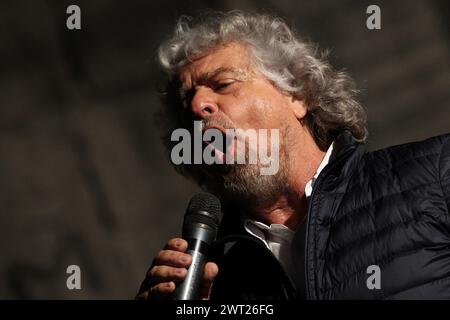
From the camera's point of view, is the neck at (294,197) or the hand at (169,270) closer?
the hand at (169,270)

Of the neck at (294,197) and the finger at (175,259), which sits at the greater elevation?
the neck at (294,197)

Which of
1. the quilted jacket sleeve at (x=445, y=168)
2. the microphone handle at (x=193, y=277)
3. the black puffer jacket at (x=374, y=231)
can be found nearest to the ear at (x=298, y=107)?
the black puffer jacket at (x=374, y=231)

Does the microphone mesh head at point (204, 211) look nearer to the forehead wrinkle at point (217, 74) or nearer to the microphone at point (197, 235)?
the microphone at point (197, 235)

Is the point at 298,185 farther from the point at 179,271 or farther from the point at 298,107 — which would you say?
the point at 179,271

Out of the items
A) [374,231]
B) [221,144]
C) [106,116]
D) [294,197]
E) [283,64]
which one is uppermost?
[106,116]

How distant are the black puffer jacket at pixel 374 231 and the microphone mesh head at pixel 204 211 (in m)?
0.13

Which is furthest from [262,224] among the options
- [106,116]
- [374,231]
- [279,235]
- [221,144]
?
[106,116]

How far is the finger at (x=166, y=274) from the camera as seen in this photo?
1055mm

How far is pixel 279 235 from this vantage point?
1.42 metres

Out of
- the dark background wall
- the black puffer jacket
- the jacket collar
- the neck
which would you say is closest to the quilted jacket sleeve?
the black puffer jacket

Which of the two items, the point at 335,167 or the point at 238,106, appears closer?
the point at 335,167

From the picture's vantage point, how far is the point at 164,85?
1.77m

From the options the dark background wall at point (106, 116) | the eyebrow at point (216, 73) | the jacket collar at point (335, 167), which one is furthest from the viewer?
the dark background wall at point (106, 116)

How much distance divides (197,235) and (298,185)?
429 mm
